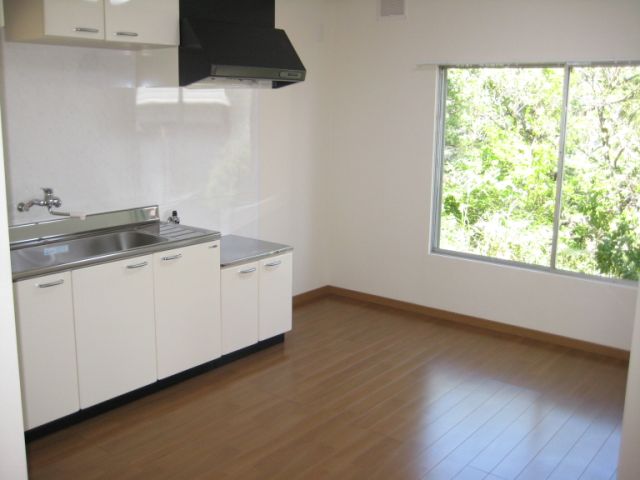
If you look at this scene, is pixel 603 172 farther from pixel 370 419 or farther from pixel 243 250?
pixel 243 250

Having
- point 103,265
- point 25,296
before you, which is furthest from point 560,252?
point 25,296

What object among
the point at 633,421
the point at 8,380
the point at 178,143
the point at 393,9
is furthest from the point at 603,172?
the point at 8,380

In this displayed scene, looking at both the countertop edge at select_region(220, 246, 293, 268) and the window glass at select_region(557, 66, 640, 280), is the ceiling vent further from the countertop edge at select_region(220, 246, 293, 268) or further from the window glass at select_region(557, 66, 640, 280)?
the countertop edge at select_region(220, 246, 293, 268)

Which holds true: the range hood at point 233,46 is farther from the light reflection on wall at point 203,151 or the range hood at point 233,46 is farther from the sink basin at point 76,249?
the sink basin at point 76,249

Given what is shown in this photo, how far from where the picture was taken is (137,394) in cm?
396

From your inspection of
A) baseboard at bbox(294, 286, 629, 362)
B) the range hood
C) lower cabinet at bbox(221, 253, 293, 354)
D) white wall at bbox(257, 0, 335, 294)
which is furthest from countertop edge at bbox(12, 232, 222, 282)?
baseboard at bbox(294, 286, 629, 362)

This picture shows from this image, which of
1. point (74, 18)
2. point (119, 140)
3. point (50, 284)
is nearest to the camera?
point (50, 284)

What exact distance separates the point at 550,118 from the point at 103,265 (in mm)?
3235

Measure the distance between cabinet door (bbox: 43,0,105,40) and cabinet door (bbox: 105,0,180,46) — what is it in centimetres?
5

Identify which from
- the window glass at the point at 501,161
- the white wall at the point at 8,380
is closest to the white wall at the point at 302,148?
the window glass at the point at 501,161

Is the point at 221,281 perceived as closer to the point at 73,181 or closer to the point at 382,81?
the point at 73,181

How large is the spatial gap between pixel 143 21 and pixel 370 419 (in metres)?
2.54

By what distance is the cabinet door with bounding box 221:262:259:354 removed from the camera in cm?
438

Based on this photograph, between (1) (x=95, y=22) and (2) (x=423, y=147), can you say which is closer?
(1) (x=95, y=22)
